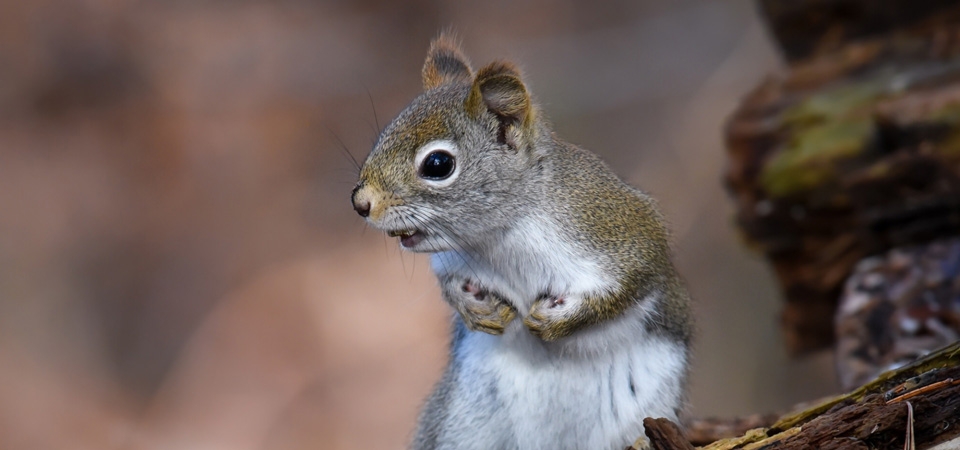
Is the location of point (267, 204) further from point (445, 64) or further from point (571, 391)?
point (571, 391)

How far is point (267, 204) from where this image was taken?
635cm

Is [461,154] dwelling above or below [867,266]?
above

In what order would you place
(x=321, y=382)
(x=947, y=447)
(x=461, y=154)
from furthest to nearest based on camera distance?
(x=321, y=382) → (x=461, y=154) → (x=947, y=447)

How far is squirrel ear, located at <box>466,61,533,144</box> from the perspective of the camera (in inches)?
105

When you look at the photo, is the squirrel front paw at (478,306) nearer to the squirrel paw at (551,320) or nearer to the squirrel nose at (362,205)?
the squirrel paw at (551,320)

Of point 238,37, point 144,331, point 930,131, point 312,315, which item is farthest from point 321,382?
point 930,131

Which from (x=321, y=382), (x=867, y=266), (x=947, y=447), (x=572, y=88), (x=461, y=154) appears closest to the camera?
(x=947, y=447)

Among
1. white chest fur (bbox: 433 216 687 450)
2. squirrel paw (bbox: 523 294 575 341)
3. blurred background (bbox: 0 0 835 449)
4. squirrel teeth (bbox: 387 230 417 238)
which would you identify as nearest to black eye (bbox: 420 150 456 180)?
squirrel teeth (bbox: 387 230 417 238)

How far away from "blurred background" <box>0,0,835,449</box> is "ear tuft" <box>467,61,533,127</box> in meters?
2.84

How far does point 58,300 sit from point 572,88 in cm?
373

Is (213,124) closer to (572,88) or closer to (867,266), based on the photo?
(572,88)

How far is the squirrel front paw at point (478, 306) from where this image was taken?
2.71 m

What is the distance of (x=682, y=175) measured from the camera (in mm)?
6375

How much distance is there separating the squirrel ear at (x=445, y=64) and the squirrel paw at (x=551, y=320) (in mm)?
950
